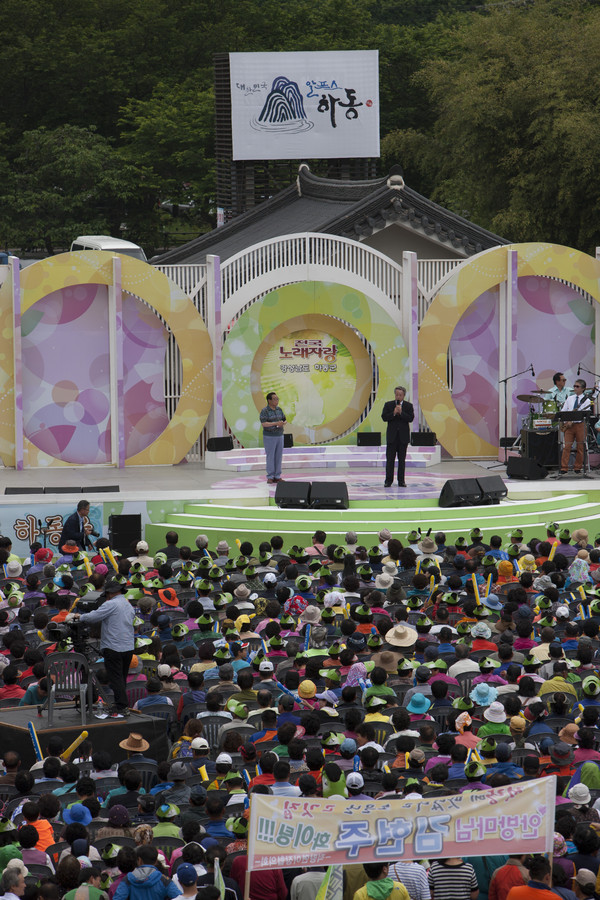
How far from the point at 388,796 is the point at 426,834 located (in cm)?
95

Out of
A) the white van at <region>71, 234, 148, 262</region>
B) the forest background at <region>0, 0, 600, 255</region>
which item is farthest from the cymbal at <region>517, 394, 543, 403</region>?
the white van at <region>71, 234, 148, 262</region>

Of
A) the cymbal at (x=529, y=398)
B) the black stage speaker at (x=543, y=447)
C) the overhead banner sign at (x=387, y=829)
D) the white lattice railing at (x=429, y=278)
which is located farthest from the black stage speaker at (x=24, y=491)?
the overhead banner sign at (x=387, y=829)

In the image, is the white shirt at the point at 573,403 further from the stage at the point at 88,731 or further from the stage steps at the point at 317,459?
the stage at the point at 88,731

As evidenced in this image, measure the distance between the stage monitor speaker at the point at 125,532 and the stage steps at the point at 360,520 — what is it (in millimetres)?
256

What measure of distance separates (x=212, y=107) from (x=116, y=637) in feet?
91.3

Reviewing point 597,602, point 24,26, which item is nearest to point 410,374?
point 597,602

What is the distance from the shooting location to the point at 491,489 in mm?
17016

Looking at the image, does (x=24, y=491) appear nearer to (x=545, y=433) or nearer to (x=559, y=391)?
(x=545, y=433)

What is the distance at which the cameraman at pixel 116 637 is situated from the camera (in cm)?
1023

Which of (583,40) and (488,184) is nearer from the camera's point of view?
(583,40)

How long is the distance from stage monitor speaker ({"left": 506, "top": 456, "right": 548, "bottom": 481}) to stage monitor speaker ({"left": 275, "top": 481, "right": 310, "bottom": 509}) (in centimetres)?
335

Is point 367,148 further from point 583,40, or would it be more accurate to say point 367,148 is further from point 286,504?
point 286,504

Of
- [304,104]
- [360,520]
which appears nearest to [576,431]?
[360,520]

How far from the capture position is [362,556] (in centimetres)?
1362
